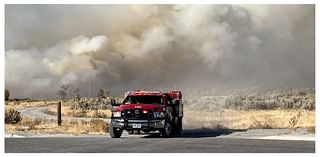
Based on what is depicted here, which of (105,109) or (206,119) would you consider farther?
(105,109)

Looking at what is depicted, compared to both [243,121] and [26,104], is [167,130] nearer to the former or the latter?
[243,121]

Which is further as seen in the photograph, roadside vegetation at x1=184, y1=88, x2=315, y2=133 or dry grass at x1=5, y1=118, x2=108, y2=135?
roadside vegetation at x1=184, y1=88, x2=315, y2=133

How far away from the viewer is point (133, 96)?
25.1 metres

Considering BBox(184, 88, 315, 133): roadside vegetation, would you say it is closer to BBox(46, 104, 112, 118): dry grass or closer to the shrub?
BBox(46, 104, 112, 118): dry grass

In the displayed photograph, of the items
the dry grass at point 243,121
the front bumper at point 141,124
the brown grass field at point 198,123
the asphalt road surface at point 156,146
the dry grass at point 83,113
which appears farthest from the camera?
the dry grass at point 83,113

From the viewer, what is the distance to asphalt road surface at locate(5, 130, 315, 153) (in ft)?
62.2

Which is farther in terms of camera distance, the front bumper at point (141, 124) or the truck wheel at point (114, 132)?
the truck wheel at point (114, 132)

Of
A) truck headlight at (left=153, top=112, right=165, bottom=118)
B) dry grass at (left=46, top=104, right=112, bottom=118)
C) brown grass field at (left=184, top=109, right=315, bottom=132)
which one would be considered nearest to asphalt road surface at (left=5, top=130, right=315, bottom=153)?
truck headlight at (left=153, top=112, right=165, bottom=118)

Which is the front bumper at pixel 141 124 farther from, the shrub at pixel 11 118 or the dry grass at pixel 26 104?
the dry grass at pixel 26 104

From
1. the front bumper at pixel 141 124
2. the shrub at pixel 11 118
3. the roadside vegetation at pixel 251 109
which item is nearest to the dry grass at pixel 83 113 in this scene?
the roadside vegetation at pixel 251 109

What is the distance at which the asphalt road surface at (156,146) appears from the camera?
62.2 ft

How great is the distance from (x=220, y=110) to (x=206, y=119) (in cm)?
903

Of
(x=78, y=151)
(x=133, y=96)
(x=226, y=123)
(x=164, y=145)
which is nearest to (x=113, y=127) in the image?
(x=133, y=96)

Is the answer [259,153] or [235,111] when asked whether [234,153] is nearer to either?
[259,153]
